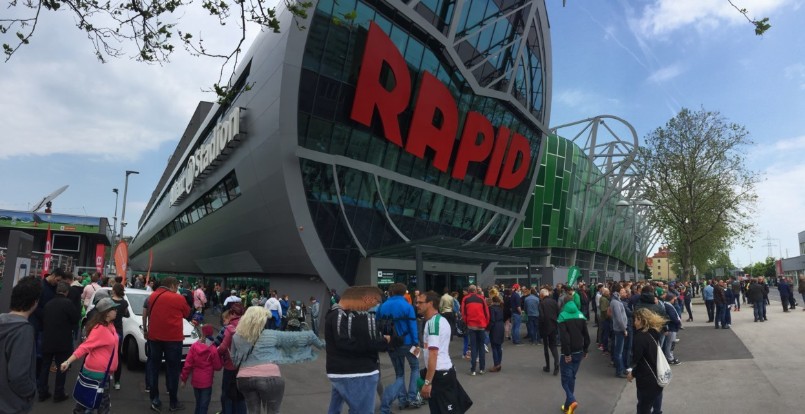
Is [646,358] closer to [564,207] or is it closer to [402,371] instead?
[402,371]

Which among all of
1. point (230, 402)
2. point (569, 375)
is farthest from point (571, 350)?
point (230, 402)

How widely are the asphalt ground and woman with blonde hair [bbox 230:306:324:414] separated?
111 inches

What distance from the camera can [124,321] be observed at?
30.4ft

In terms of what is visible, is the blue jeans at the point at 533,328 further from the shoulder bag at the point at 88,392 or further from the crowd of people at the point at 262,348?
the shoulder bag at the point at 88,392

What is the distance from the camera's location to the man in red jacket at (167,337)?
6.95 meters

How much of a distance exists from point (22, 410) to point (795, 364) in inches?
478

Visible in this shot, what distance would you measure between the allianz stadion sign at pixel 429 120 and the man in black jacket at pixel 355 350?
1533cm

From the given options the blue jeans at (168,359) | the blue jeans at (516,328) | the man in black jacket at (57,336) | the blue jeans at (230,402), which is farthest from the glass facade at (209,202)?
the blue jeans at (230,402)

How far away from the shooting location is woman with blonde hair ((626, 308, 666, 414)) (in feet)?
18.3

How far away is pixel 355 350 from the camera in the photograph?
4254mm

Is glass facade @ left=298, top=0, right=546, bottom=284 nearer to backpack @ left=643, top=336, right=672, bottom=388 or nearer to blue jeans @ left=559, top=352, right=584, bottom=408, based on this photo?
blue jeans @ left=559, top=352, right=584, bottom=408

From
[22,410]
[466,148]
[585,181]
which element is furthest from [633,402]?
[585,181]

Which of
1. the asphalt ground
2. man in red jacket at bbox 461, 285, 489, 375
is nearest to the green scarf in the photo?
the asphalt ground

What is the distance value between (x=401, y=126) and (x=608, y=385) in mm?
15146
